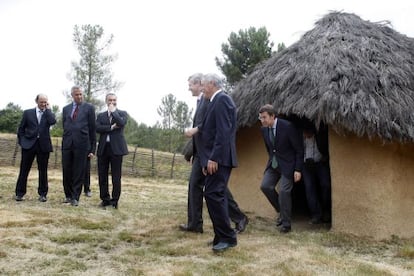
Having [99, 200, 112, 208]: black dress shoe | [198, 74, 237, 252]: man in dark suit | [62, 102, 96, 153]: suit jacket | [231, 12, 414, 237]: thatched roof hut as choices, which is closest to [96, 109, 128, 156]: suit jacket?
[62, 102, 96, 153]: suit jacket

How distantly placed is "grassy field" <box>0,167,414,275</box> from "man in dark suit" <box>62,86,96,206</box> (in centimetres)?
57

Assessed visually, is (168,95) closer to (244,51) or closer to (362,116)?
(244,51)

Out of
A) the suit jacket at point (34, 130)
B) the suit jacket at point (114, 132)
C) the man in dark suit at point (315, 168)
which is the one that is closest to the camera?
the man in dark suit at point (315, 168)

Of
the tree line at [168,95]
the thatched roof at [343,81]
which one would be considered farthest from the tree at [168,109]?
the thatched roof at [343,81]

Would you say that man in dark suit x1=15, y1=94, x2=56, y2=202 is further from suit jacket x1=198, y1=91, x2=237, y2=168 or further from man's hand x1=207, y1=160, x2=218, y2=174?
man's hand x1=207, y1=160, x2=218, y2=174

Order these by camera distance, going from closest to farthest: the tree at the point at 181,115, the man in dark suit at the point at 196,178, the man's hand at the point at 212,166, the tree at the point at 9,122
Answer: the man's hand at the point at 212,166 < the man in dark suit at the point at 196,178 < the tree at the point at 9,122 < the tree at the point at 181,115

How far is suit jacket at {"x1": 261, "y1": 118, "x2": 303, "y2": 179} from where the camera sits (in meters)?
5.97

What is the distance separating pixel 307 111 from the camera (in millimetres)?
5926

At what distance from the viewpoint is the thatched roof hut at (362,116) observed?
18.4 feet

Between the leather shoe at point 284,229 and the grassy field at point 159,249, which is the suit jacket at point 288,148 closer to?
the leather shoe at point 284,229

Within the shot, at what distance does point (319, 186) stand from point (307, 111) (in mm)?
1913

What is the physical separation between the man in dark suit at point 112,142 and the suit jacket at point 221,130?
95.1 inches

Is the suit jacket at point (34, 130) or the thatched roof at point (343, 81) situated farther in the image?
the suit jacket at point (34, 130)

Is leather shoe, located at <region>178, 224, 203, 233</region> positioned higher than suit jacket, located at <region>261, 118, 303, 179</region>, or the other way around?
suit jacket, located at <region>261, 118, 303, 179</region>
